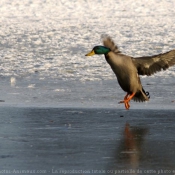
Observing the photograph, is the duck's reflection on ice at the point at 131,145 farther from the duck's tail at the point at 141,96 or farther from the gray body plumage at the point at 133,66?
the duck's tail at the point at 141,96

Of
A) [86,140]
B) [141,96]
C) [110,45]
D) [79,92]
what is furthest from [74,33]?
[86,140]

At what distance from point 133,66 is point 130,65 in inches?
3.7

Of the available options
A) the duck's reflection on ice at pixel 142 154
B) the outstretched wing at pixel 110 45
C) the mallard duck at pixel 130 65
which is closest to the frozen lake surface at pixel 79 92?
the duck's reflection on ice at pixel 142 154

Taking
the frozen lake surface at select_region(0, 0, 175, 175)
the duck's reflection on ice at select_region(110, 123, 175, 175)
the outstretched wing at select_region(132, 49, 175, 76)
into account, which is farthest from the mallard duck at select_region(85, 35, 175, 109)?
the duck's reflection on ice at select_region(110, 123, 175, 175)

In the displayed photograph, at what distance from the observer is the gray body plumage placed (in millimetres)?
9852

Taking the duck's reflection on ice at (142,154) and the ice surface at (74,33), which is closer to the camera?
the duck's reflection on ice at (142,154)

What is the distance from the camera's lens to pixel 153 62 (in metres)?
10.3

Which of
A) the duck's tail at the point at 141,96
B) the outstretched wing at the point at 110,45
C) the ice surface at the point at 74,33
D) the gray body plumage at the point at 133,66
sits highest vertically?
the outstretched wing at the point at 110,45

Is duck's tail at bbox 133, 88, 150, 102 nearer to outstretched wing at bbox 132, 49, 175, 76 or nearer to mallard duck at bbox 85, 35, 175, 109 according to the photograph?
mallard duck at bbox 85, 35, 175, 109

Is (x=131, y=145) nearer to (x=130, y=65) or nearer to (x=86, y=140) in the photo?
(x=86, y=140)

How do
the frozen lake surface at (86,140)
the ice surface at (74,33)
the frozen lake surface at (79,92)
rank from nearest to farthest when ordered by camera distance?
the frozen lake surface at (86,140), the frozen lake surface at (79,92), the ice surface at (74,33)

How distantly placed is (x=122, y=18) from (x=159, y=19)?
1.06 metres

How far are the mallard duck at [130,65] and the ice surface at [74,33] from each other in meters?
2.63

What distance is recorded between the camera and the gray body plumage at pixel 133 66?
32.3ft
